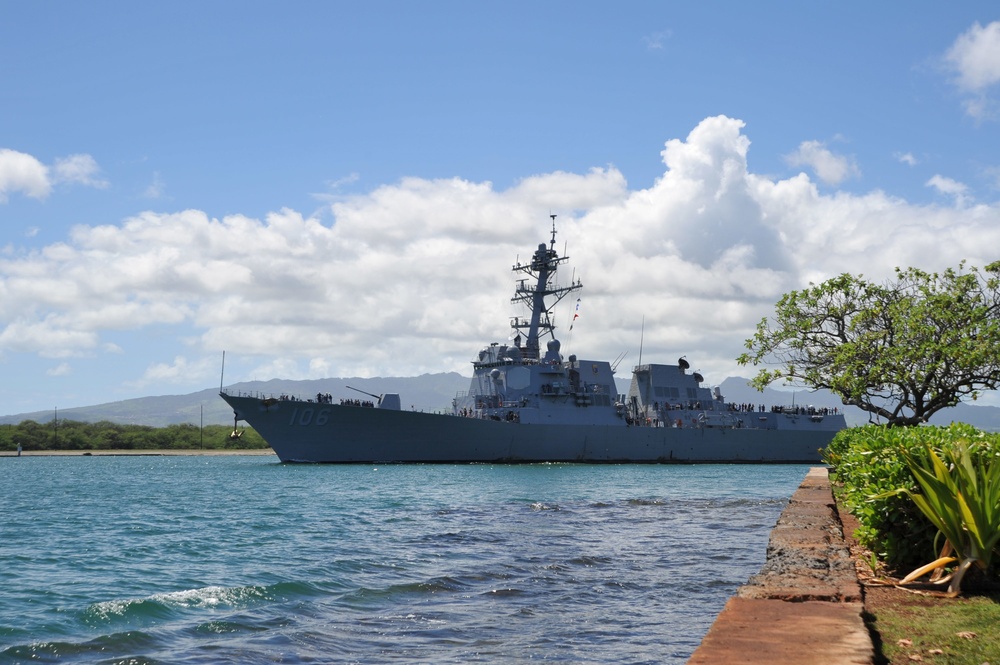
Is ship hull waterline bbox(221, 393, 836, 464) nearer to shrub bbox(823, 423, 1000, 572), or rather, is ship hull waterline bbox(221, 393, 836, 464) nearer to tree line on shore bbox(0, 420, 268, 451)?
shrub bbox(823, 423, 1000, 572)

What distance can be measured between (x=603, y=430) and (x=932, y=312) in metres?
29.2

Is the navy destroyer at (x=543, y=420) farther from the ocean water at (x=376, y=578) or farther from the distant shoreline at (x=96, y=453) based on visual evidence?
the distant shoreline at (x=96, y=453)

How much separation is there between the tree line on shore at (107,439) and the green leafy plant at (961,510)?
291 ft

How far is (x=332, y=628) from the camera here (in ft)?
26.9

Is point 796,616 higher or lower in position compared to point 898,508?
lower

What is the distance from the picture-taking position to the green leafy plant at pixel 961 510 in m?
5.57

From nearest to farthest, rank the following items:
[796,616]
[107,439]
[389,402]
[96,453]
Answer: [796,616], [389,402], [96,453], [107,439]

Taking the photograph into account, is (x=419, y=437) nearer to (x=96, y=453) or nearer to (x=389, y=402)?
(x=389, y=402)

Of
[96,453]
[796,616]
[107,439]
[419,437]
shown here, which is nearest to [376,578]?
[796,616]

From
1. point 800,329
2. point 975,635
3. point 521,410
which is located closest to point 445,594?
point 975,635

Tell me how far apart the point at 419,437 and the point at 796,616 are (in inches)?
1530

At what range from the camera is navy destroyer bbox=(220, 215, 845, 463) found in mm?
42156

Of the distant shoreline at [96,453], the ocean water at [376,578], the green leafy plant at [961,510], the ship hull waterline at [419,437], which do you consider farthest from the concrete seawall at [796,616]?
the distant shoreline at [96,453]

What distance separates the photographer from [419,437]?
140ft
